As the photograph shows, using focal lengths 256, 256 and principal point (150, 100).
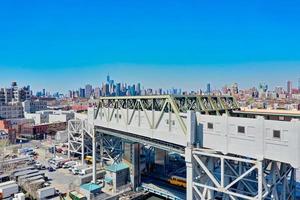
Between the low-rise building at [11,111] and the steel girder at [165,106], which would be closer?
the steel girder at [165,106]

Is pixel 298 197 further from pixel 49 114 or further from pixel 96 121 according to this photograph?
pixel 49 114

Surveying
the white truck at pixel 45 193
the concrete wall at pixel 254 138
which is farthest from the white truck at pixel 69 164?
the concrete wall at pixel 254 138

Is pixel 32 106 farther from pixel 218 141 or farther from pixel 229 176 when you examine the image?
pixel 218 141

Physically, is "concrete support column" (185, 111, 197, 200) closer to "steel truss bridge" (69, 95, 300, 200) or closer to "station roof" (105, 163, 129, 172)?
"steel truss bridge" (69, 95, 300, 200)

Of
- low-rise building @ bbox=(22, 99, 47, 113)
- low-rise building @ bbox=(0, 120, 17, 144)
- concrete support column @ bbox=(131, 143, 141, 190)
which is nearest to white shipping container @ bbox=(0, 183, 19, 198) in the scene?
concrete support column @ bbox=(131, 143, 141, 190)

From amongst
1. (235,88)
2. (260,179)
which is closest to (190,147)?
(260,179)

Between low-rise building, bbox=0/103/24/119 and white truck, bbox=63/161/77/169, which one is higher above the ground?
low-rise building, bbox=0/103/24/119

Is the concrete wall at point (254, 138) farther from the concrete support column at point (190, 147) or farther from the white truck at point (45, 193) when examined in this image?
the white truck at point (45, 193)

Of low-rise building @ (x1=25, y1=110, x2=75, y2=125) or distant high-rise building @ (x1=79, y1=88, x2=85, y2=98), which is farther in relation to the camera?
distant high-rise building @ (x1=79, y1=88, x2=85, y2=98)
